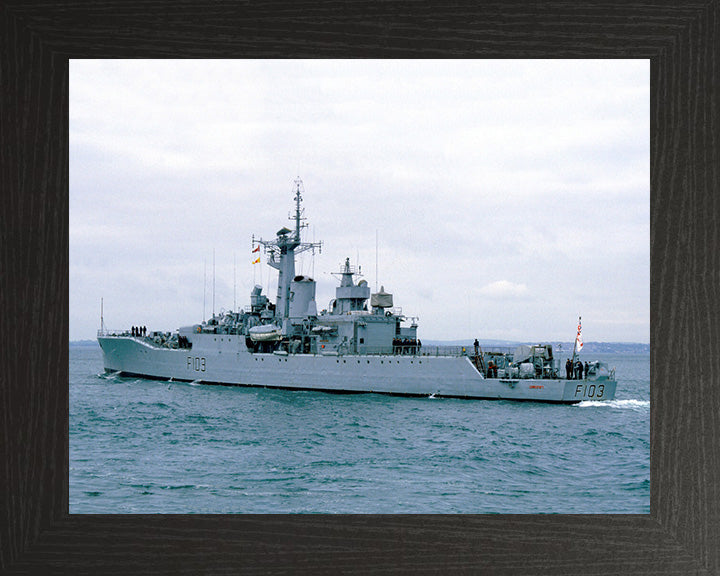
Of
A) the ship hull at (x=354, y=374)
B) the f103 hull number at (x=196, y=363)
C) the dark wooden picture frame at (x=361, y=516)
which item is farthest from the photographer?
the f103 hull number at (x=196, y=363)

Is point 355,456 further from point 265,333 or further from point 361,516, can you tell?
point 361,516

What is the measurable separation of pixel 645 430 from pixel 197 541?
1311cm

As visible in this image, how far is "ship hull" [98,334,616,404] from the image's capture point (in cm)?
1442

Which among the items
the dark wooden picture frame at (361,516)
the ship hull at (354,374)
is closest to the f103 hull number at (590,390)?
the ship hull at (354,374)

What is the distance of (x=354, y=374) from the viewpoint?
A: 51.4 ft

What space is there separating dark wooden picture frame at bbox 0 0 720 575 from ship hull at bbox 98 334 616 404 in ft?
41.3

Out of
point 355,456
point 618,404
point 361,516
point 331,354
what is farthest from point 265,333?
point 361,516

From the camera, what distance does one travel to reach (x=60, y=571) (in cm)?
191

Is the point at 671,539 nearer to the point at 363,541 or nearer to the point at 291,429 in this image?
the point at 363,541

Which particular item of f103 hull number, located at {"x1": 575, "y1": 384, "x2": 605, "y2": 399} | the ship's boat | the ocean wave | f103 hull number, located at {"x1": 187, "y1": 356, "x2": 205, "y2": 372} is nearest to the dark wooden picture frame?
f103 hull number, located at {"x1": 575, "y1": 384, "x2": 605, "y2": 399}

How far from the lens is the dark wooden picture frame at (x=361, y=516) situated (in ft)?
6.28

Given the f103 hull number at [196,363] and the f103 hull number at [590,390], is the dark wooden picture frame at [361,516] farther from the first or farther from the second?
the f103 hull number at [196,363]

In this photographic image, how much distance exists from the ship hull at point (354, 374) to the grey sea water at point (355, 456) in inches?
10.6

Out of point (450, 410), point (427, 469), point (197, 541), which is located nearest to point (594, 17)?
point (197, 541)
